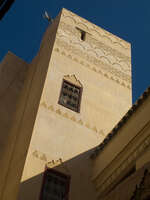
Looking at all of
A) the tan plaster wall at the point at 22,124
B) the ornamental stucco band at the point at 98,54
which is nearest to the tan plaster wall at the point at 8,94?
the tan plaster wall at the point at 22,124

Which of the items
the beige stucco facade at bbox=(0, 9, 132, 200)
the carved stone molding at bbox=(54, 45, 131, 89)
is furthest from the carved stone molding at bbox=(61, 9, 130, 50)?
the carved stone molding at bbox=(54, 45, 131, 89)

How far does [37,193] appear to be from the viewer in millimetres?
7137

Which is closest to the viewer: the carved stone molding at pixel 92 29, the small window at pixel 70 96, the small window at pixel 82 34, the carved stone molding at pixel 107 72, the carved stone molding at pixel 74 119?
the carved stone molding at pixel 74 119

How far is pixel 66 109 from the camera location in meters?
9.53

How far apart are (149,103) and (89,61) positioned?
508 cm

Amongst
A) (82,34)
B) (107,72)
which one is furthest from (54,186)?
(82,34)

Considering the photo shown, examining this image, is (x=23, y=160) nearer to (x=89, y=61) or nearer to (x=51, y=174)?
(x=51, y=174)

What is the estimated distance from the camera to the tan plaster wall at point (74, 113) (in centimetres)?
799

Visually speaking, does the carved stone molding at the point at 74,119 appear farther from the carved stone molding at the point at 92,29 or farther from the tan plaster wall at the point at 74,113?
the carved stone molding at the point at 92,29

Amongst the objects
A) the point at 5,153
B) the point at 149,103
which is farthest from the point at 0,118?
Answer: the point at 149,103

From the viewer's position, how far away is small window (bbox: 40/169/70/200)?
737 centimetres

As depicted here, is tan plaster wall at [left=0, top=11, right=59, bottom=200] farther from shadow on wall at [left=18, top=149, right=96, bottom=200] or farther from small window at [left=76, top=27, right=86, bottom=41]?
small window at [left=76, top=27, right=86, bottom=41]

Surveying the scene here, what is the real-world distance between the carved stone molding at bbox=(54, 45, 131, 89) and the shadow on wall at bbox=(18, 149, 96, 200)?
3676 mm

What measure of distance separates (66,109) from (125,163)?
2.77 metres
